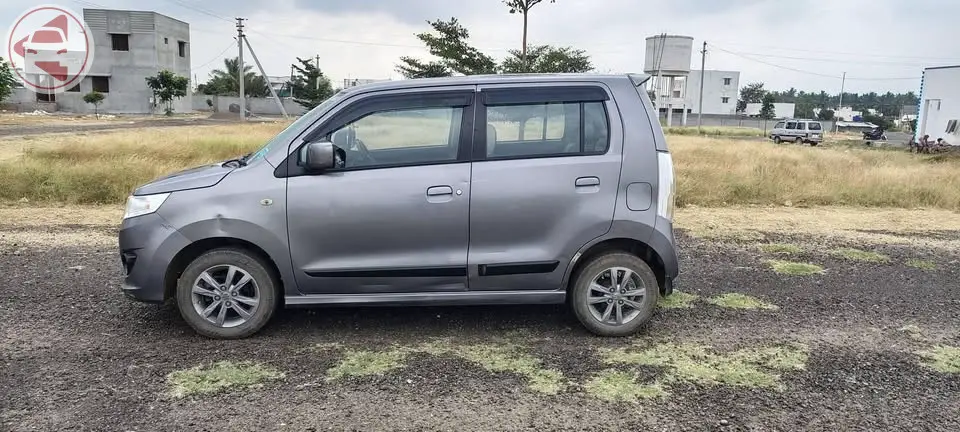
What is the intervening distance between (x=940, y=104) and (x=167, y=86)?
174 ft

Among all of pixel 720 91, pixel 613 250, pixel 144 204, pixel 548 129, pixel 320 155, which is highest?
pixel 720 91

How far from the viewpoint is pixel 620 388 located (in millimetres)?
3922

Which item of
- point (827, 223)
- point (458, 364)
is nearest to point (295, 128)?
point (458, 364)

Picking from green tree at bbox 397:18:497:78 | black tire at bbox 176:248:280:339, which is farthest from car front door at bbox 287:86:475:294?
green tree at bbox 397:18:497:78

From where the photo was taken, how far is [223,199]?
4.40 metres

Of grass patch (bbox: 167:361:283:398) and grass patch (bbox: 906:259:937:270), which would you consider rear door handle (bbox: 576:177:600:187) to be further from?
grass patch (bbox: 906:259:937:270)

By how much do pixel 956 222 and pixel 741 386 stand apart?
8250mm

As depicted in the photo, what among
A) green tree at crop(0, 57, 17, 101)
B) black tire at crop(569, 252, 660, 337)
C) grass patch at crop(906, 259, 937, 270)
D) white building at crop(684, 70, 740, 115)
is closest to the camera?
black tire at crop(569, 252, 660, 337)

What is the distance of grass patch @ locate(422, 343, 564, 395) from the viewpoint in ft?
13.0

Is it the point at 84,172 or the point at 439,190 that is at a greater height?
the point at 439,190

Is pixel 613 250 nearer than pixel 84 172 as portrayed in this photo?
Yes

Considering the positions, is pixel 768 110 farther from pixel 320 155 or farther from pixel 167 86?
pixel 320 155

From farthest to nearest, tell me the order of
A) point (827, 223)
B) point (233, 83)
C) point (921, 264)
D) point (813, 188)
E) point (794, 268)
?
point (233, 83), point (813, 188), point (827, 223), point (921, 264), point (794, 268)

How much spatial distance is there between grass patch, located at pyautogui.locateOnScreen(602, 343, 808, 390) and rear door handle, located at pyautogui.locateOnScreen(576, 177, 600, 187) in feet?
3.64
